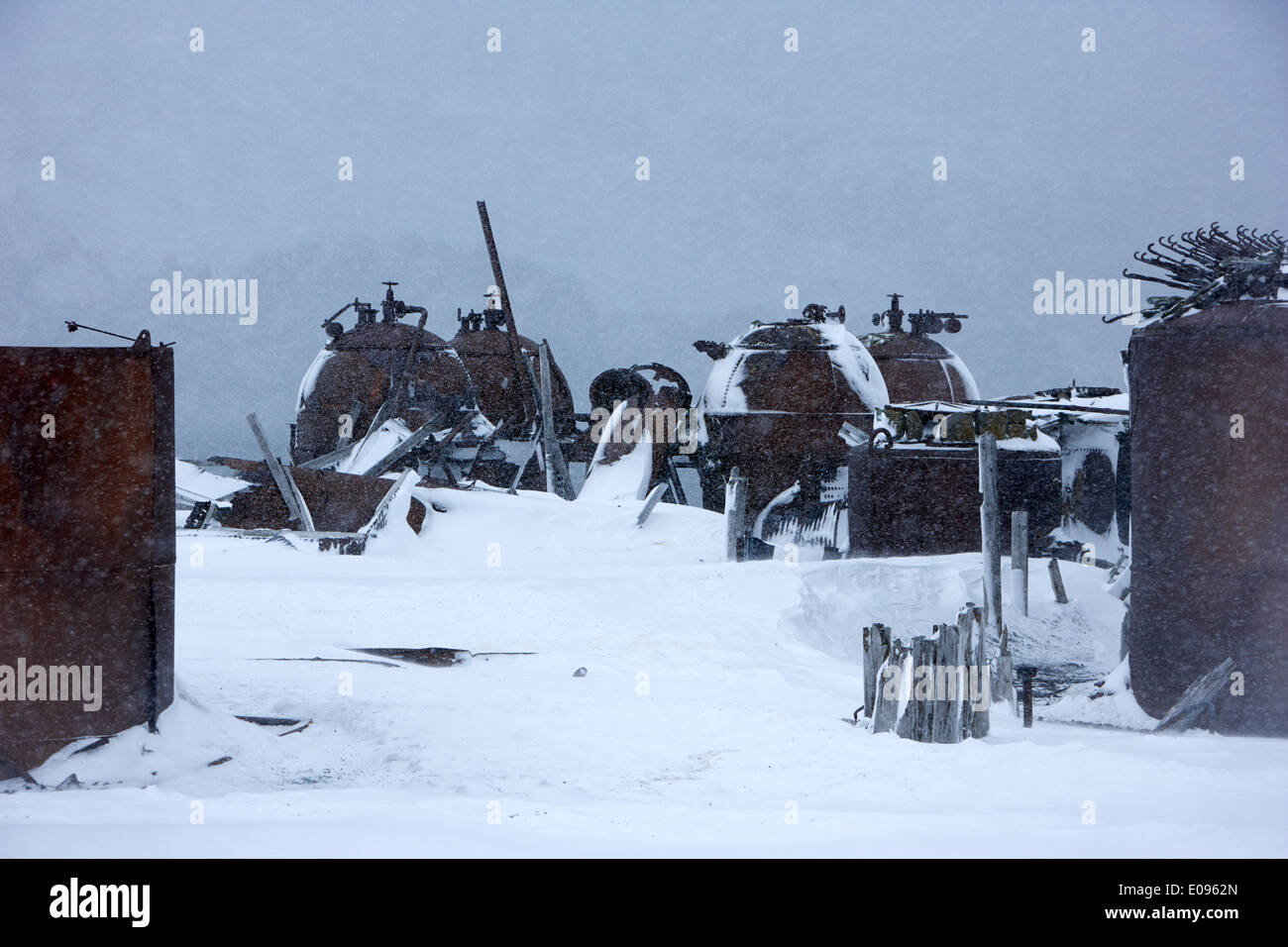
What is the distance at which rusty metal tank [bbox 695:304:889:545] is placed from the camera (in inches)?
719

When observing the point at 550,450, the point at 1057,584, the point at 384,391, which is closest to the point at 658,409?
the point at 550,450

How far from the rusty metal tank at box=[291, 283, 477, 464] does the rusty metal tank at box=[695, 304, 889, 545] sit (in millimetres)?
7655

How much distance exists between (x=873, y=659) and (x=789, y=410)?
466 inches

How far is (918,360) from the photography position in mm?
23406

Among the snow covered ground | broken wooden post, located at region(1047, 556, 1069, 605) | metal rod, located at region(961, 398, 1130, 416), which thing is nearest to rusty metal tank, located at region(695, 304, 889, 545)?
metal rod, located at region(961, 398, 1130, 416)

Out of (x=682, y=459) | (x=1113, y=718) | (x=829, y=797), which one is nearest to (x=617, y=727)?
(x=829, y=797)

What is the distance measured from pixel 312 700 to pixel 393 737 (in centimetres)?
98

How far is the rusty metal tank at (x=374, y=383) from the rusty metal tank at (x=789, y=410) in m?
7.65

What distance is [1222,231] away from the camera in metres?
7.70

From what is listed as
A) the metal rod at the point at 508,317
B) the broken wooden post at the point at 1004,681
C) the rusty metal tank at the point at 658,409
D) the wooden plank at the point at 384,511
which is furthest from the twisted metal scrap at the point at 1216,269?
the metal rod at the point at 508,317

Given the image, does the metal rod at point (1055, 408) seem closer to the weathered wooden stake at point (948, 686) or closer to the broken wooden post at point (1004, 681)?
the broken wooden post at point (1004, 681)

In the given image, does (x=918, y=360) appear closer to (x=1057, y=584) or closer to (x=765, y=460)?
(x=765, y=460)

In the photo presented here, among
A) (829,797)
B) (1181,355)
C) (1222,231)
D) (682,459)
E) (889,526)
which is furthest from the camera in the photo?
(682,459)

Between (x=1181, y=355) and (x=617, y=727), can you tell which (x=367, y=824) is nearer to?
(x=617, y=727)
